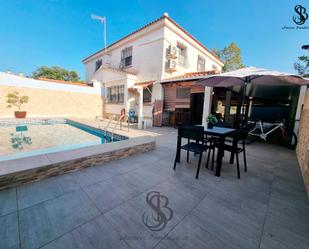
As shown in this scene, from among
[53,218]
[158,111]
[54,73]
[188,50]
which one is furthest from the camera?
[54,73]

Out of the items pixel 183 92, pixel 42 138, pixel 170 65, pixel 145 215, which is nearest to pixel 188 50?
pixel 170 65

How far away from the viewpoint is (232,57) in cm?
1897

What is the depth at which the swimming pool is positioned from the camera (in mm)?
4602

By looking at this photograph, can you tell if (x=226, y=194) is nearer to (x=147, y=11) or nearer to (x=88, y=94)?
(x=147, y=11)

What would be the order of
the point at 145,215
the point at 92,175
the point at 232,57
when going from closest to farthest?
the point at 145,215 → the point at 92,175 → the point at 232,57

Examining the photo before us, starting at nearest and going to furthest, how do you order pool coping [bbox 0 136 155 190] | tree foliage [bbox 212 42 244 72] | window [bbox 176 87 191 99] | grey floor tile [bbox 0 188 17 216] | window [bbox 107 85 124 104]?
grey floor tile [bbox 0 188 17 216] → pool coping [bbox 0 136 155 190] → window [bbox 176 87 191 99] → window [bbox 107 85 124 104] → tree foliage [bbox 212 42 244 72]

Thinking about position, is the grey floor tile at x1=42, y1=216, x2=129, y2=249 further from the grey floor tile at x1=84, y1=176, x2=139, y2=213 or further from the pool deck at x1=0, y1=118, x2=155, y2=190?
the pool deck at x1=0, y1=118, x2=155, y2=190

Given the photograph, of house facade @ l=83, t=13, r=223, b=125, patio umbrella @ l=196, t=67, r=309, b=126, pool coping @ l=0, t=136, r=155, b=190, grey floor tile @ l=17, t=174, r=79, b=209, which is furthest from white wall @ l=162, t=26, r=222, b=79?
grey floor tile @ l=17, t=174, r=79, b=209

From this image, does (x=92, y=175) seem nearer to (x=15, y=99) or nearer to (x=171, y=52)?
(x=171, y=52)

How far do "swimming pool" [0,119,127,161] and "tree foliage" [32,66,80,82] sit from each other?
26.2m

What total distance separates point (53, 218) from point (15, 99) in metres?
12.6

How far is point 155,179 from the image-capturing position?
2664 millimetres

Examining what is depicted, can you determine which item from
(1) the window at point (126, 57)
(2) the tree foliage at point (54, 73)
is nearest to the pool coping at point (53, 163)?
(1) the window at point (126, 57)

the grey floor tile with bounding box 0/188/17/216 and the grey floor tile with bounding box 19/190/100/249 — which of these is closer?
the grey floor tile with bounding box 19/190/100/249
